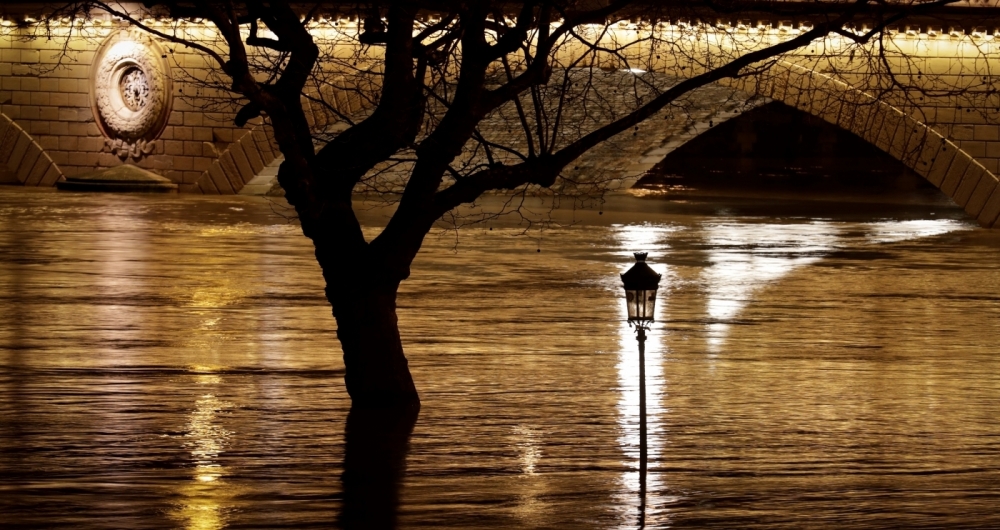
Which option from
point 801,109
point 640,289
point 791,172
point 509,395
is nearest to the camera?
point 640,289

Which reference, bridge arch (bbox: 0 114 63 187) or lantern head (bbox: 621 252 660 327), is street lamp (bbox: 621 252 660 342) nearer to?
lantern head (bbox: 621 252 660 327)

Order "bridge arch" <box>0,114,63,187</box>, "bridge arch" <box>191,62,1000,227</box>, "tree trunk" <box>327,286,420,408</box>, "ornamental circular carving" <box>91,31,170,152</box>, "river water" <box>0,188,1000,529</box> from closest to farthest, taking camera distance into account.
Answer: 1. "river water" <box>0,188,1000,529</box>
2. "tree trunk" <box>327,286,420,408</box>
3. "bridge arch" <box>191,62,1000,227</box>
4. "ornamental circular carving" <box>91,31,170,152</box>
5. "bridge arch" <box>0,114,63,187</box>

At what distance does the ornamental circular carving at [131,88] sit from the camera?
3062 cm

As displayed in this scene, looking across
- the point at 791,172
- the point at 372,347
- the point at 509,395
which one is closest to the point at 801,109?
the point at 791,172

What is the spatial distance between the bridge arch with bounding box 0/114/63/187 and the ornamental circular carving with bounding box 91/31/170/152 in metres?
1.78

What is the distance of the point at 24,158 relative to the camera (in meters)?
32.8

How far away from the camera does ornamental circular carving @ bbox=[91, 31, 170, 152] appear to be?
30.6 m

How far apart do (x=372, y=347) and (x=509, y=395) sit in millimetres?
1103

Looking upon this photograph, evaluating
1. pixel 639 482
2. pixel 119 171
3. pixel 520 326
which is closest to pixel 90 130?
pixel 119 171

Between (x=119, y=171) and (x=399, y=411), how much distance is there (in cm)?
2277

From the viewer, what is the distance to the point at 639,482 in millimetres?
8000

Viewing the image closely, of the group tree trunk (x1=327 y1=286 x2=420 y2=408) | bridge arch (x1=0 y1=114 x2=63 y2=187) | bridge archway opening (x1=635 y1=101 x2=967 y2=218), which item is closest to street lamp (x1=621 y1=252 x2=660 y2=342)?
tree trunk (x1=327 y1=286 x2=420 y2=408)

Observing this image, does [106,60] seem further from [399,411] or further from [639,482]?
[639,482]

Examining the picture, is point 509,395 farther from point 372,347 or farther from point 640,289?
point 640,289
